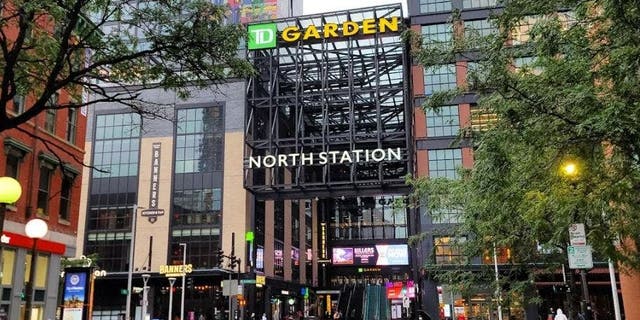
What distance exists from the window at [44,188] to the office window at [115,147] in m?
38.1

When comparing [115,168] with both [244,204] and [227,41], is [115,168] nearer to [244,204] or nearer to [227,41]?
[244,204]

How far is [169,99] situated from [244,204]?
1575 cm

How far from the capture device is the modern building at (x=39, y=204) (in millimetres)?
25719

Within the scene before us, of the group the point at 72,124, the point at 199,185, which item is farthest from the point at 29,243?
the point at 199,185

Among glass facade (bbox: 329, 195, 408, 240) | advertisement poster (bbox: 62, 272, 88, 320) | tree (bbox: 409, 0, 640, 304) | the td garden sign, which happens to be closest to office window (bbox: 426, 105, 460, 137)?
the td garden sign

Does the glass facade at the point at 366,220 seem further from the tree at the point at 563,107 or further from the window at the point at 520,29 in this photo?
the tree at the point at 563,107

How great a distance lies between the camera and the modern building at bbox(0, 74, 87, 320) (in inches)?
1013

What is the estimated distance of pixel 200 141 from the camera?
2557 inches

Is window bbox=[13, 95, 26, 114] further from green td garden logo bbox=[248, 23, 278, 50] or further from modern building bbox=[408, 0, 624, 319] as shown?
green td garden logo bbox=[248, 23, 278, 50]

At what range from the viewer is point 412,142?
59094mm

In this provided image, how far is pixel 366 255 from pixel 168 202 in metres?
34.4

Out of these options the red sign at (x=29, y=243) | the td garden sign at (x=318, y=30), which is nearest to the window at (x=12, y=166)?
the red sign at (x=29, y=243)

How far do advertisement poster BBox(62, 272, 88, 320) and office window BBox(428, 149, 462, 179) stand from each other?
33.7 meters

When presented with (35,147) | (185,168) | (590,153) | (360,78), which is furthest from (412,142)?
(590,153)
